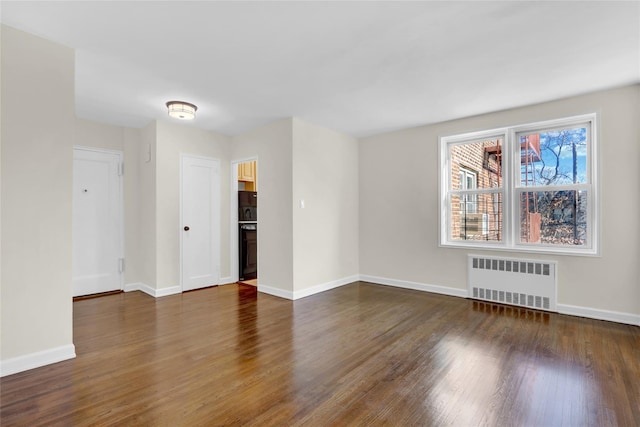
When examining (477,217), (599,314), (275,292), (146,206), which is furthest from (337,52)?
(599,314)

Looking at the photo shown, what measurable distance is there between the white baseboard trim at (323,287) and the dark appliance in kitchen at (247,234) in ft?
5.18

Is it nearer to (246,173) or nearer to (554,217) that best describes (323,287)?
(246,173)

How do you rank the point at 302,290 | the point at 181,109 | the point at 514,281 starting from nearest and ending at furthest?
the point at 181,109
the point at 514,281
the point at 302,290

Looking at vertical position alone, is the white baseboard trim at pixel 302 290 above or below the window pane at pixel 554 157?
below

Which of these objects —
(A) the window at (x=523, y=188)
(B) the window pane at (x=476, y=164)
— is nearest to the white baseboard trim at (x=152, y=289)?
(A) the window at (x=523, y=188)

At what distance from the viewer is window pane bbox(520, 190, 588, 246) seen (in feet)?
11.8

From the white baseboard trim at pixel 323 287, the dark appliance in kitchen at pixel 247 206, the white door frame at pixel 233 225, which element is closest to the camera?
the white baseboard trim at pixel 323 287

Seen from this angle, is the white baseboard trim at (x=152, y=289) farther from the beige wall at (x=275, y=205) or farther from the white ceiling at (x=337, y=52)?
the white ceiling at (x=337, y=52)

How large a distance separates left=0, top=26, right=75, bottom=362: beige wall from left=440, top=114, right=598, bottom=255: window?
431 cm

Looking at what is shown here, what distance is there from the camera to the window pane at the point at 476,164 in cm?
417

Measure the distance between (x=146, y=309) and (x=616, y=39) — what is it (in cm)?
522

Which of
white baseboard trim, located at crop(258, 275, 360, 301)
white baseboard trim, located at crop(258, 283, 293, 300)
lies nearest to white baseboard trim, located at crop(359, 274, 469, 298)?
white baseboard trim, located at crop(258, 275, 360, 301)

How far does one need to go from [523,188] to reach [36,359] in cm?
513

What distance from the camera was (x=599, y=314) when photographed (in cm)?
335
